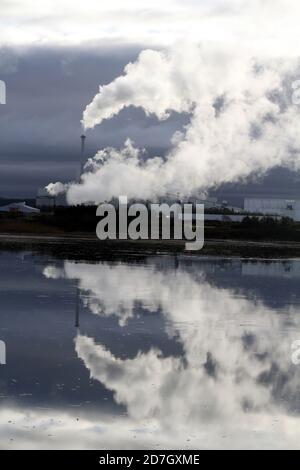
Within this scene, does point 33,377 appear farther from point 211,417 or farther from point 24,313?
point 24,313

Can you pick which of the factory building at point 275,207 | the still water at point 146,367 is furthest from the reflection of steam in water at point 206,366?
the factory building at point 275,207

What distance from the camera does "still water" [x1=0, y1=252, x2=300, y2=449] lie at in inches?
387

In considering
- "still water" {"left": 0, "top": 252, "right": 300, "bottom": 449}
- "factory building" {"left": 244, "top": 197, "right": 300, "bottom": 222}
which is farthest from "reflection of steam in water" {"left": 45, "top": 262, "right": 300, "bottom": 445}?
"factory building" {"left": 244, "top": 197, "right": 300, "bottom": 222}

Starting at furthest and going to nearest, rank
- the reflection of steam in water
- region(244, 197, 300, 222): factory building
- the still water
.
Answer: region(244, 197, 300, 222): factory building → the reflection of steam in water → the still water

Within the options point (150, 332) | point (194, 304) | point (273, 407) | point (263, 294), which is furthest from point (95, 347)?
point (263, 294)

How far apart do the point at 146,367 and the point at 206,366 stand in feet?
3.34

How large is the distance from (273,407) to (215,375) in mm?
1916

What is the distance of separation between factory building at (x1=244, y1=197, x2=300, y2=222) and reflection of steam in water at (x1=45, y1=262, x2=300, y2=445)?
8862cm

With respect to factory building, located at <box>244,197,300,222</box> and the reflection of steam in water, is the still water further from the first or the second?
factory building, located at <box>244,197,300,222</box>

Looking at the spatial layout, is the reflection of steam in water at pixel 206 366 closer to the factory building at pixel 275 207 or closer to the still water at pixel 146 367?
the still water at pixel 146 367

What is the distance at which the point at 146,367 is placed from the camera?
43.4 ft

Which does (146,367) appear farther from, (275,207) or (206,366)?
(275,207)

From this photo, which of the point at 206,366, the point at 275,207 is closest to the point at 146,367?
the point at 206,366

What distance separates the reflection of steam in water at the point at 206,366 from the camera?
10.8 m
